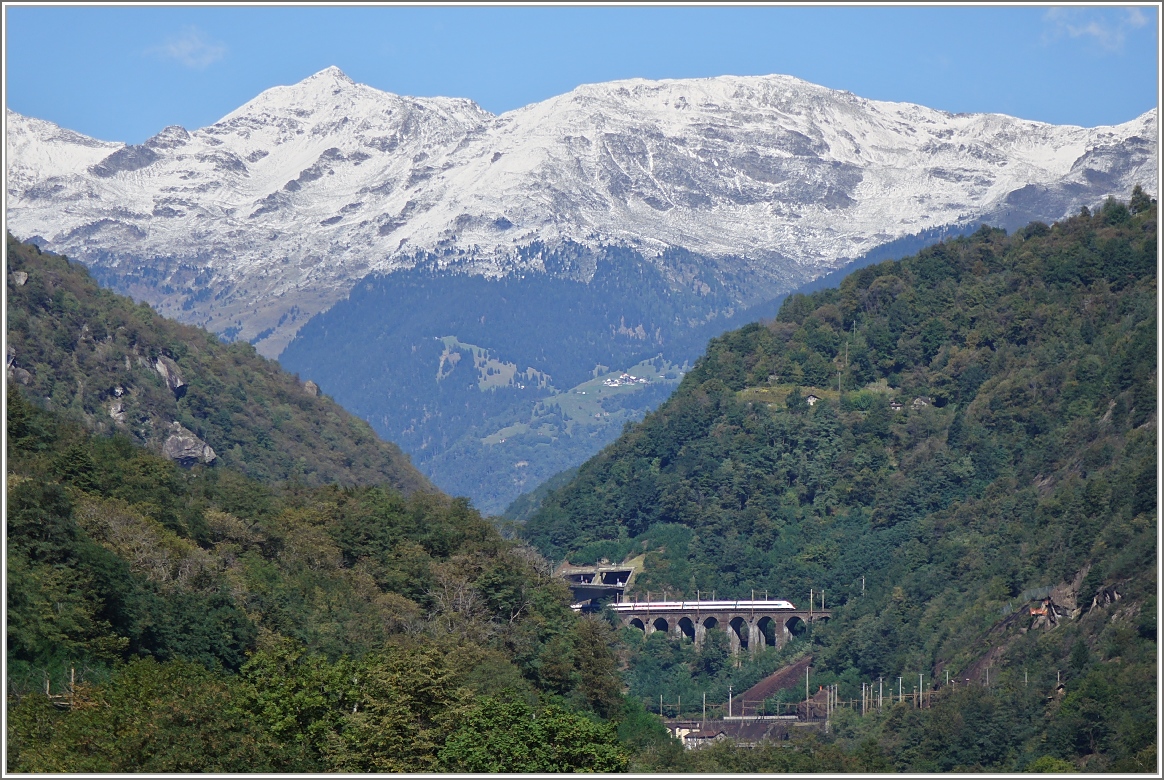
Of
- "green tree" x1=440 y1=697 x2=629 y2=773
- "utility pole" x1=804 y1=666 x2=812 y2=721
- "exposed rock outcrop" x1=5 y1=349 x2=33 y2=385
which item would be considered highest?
"exposed rock outcrop" x1=5 y1=349 x2=33 y2=385

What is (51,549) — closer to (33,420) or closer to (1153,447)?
(33,420)

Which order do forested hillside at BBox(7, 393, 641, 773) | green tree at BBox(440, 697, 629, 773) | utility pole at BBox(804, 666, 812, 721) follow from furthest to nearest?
utility pole at BBox(804, 666, 812, 721), green tree at BBox(440, 697, 629, 773), forested hillside at BBox(7, 393, 641, 773)

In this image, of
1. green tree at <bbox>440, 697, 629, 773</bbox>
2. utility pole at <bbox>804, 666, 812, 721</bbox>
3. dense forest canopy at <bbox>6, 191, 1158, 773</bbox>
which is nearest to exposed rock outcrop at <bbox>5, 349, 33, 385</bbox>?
dense forest canopy at <bbox>6, 191, 1158, 773</bbox>

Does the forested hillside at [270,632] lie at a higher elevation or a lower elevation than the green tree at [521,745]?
higher

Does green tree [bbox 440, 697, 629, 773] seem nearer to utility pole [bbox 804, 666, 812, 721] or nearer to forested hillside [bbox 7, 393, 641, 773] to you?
forested hillside [bbox 7, 393, 641, 773]

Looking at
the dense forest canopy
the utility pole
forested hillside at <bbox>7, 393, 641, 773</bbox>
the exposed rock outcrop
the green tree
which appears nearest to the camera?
forested hillside at <bbox>7, 393, 641, 773</bbox>

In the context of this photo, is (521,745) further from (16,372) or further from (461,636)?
(16,372)

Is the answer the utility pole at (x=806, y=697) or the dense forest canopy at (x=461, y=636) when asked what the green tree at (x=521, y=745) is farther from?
the utility pole at (x=806, y=697)

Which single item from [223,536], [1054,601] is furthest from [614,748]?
[1054,601]

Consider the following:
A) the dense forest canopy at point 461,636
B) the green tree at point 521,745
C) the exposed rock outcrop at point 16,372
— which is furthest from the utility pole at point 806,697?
the green tree at point 521,745
